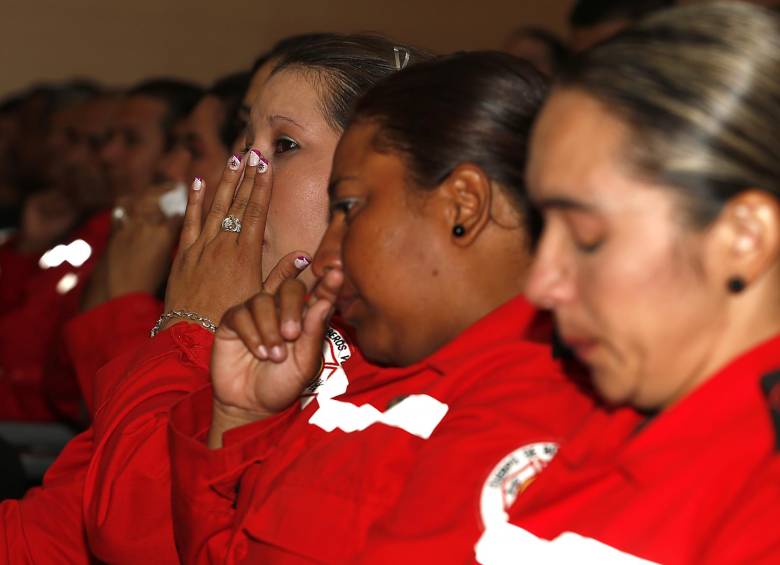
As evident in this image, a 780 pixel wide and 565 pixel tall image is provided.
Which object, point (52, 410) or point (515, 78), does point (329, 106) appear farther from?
point (52, 410)

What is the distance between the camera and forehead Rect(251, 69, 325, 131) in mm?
1511

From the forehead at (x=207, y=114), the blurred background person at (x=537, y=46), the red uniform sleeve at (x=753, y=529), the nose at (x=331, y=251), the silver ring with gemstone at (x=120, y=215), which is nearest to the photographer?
the red uniform sleeve at (x=753, y=529)

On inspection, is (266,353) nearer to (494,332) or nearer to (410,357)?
(410,357)

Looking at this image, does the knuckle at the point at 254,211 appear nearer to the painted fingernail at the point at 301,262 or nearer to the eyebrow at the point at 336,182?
the painted fingernail at the point at 301,262

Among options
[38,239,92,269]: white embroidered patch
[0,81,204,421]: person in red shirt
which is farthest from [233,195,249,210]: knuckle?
[38,239,92,269]: white embroidered patch

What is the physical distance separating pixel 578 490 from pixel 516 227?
31 centimetres

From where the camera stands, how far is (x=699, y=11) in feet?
2.83

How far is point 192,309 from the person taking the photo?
153 centimetres

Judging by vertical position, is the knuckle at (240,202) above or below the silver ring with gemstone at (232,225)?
above

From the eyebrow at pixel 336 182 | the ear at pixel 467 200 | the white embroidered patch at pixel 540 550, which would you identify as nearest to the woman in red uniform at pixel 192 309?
the eyebrow at pixel 336 182

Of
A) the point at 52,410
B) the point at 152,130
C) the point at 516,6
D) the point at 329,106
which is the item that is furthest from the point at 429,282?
the point at 516,6

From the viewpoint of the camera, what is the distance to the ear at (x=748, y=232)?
2.63 feet

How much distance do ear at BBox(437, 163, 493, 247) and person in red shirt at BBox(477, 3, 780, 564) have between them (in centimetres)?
19

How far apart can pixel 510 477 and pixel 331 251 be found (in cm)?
36
